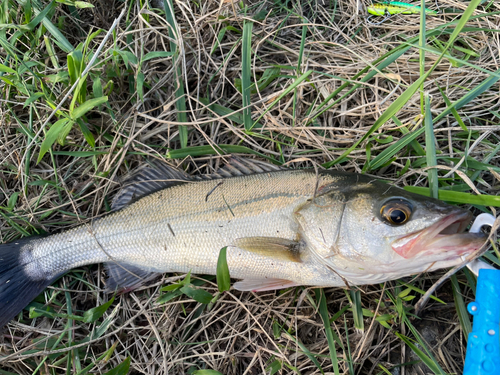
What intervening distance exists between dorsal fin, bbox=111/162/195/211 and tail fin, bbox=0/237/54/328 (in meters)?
0.75

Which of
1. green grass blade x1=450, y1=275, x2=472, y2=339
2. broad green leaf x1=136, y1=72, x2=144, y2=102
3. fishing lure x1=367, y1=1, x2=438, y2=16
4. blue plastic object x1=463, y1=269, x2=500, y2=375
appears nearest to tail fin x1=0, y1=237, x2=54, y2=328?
broad green leaf x1=136, y1=72, x2=144, y2=102

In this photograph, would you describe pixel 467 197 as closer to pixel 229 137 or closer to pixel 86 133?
pixel 229 137

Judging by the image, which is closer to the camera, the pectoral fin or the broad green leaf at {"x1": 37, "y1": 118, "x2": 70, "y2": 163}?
the pectoral fin

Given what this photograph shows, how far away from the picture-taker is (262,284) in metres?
2.43

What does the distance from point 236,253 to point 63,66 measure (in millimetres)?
2298

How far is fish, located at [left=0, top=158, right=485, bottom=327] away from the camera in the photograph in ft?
6.37

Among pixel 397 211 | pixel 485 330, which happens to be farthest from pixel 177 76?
pixel 485 330

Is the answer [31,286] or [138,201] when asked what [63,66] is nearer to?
[138,201]

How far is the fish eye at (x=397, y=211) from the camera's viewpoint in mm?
1944

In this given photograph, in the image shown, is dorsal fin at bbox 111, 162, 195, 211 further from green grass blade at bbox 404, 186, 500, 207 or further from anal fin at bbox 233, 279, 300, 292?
green grass blade at bbox 404, 186, 500, 207

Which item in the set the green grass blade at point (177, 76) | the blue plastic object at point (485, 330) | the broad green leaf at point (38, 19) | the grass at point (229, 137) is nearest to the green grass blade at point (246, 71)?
the grass at point (229, 137)

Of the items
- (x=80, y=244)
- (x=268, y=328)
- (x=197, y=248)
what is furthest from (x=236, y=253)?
(x=80, y=244)

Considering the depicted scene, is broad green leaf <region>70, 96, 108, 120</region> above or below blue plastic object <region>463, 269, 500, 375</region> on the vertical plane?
above

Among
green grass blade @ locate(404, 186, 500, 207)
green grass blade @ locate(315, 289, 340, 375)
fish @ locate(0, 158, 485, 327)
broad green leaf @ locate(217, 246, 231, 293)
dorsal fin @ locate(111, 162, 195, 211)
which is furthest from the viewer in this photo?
dorsal fin @ locate(111, 162, 195, 211)
